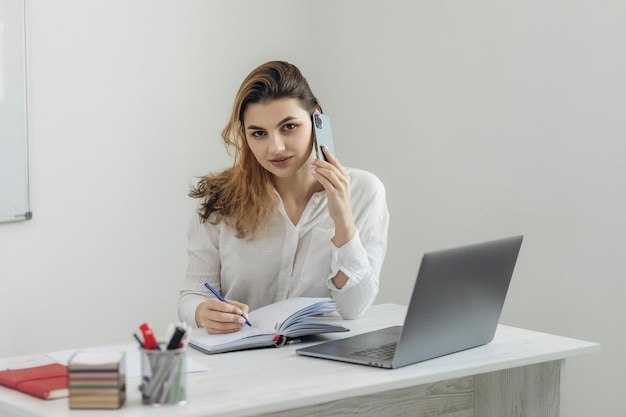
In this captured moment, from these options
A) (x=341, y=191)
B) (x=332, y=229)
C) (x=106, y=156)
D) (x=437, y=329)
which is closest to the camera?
(x=437, y=329)

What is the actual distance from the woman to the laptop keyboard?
0.32 m

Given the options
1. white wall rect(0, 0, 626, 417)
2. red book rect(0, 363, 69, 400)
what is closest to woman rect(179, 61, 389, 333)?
red book rect(0, 363, 69, 400)

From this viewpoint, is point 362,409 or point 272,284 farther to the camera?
point 272,284

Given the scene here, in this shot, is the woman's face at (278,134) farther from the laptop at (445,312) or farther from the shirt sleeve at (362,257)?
the laptop at (445,312)

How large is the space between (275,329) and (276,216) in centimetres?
45

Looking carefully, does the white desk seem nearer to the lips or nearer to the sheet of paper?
the sheet of paper

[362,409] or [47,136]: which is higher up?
[47,136]

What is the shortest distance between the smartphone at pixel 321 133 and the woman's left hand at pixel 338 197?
0.05m

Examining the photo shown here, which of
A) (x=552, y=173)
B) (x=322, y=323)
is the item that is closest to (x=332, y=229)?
(x=322, y=323)

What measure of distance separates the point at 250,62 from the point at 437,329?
2010 mm

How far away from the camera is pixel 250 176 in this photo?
2.28 metres

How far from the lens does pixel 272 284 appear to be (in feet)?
7.37

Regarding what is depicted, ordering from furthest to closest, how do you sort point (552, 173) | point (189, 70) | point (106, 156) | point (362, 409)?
point (189, 70)
point (106, 156)
point (552, 173)
point (362, 409)

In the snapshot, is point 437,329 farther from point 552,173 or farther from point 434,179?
point 434,179
